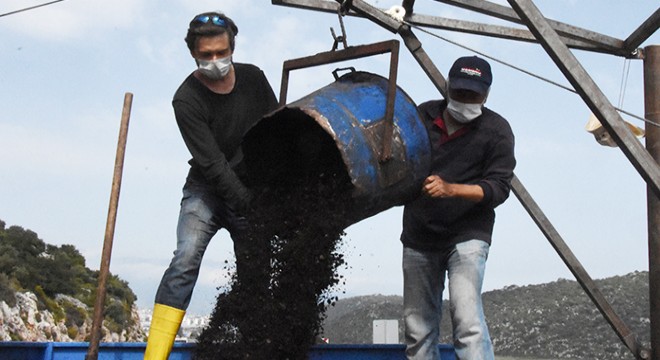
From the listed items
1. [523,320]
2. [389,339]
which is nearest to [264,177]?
[389,339]

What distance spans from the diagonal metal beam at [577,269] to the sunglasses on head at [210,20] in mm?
3394

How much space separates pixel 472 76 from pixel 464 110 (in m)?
0.16

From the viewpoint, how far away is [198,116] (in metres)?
4.19

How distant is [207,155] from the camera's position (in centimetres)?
410

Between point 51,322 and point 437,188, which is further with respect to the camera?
point 51,322

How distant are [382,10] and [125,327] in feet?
84.4

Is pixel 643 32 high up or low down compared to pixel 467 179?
up

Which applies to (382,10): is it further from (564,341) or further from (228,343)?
(564,341)

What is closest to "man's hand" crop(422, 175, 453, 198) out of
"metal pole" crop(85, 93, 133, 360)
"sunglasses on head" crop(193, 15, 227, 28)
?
"sunglasses on head" crop(193, 15, 227, 28)

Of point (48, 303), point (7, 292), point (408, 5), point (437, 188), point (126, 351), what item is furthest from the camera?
point (48, 303)

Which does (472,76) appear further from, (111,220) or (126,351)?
(111,220)

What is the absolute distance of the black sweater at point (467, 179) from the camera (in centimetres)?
400

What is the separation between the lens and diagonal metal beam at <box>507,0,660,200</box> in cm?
507

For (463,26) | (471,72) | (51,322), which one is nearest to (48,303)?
(51,322)
